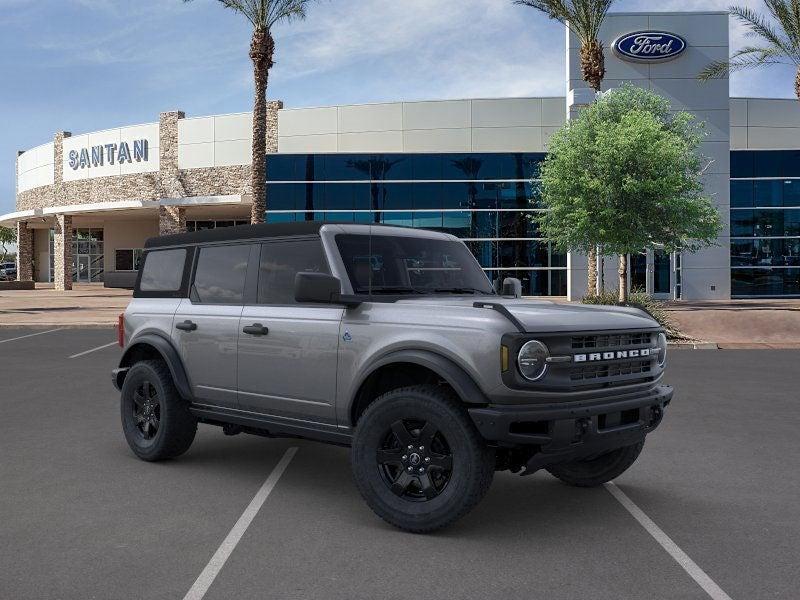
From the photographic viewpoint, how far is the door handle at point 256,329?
5.80 metres

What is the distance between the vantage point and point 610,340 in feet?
16.7

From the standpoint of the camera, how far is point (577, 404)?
185 inches

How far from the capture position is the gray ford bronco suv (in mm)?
4641

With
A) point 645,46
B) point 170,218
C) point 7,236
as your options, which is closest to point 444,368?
point 645,46

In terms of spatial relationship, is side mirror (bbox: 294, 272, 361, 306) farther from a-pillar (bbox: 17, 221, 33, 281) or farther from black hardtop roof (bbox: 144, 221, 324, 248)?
a-pillar (bbox: 17, 221, 33, 281)

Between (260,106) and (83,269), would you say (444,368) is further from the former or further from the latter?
(83,269)

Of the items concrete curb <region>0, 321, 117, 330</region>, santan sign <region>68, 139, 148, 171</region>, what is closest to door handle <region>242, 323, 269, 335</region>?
concrete curb <region>0, 321, 117, 330</region>

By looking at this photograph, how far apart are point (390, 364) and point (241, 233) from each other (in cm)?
195

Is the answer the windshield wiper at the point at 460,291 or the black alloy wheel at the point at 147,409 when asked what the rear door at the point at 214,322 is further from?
the windshield wiper at the point at 460,291

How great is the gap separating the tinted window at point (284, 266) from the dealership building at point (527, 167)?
27312 millimetres

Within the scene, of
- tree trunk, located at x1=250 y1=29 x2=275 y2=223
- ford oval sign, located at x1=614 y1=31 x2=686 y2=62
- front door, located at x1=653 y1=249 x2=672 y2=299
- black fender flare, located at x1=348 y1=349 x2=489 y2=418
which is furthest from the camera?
front door, located at x1=653 y1=249 x2=672 y2=299

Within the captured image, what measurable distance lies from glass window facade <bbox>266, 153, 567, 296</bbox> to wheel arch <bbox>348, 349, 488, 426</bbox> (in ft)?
104

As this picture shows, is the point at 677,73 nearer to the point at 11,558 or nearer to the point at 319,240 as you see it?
the point at 319,240

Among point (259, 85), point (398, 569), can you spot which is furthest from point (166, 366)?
point (259, 85)
